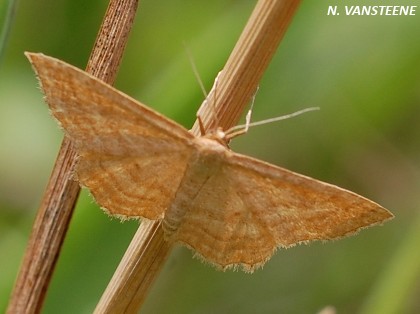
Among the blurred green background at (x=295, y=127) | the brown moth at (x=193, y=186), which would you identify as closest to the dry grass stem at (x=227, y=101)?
the brown moth at (x=193, y=186)

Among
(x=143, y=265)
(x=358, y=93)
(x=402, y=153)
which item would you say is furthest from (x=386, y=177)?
(x=143, y=265)

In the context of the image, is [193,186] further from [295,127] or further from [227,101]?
[295,127]

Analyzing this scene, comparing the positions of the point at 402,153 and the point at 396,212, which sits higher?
the point at 402,153

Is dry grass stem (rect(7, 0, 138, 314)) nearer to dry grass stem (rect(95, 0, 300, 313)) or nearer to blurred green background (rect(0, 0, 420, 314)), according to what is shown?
dry grass stem (rect(95, 0, 300, 313))

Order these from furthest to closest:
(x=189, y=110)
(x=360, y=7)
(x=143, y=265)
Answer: (x=360, y=7)
(x=189, y=110)
(x=143, y=265)

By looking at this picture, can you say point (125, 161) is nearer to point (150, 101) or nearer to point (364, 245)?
point (150, 101)

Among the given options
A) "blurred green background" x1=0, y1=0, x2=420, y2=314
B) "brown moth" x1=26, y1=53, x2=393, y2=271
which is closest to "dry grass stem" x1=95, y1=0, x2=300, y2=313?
"brown moth" x1=26, y1=53, x2=393, y2=271

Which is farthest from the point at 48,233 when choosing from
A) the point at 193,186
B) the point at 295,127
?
the point at 295,127

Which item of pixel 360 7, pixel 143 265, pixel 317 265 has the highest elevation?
pixel 360 7
